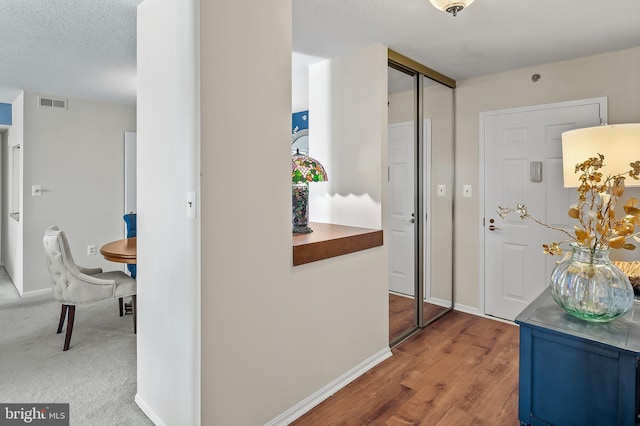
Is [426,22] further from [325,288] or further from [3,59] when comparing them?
[3,59]

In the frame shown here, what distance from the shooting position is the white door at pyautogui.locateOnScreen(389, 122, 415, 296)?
3.03m

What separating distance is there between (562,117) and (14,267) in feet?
20.0

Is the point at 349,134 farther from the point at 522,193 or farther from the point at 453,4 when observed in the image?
the point at 522,193

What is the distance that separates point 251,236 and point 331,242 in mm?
583

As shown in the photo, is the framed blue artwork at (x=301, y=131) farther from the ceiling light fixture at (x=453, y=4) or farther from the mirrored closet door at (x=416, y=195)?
the ceiling light fixture at (x=453, y=4)

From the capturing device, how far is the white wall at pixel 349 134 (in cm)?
267

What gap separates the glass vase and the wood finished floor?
0.84m

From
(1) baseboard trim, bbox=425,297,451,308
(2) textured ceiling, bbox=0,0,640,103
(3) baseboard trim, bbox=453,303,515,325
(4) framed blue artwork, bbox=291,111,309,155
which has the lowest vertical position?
(3) baseboard trim, bbox=453,303,515,325

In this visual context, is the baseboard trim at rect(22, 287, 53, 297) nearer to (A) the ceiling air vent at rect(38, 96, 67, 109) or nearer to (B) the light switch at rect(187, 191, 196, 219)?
(A) the ceiling air vent at rect(38, 96, 67, 109)

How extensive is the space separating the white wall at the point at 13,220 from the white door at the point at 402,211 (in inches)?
155

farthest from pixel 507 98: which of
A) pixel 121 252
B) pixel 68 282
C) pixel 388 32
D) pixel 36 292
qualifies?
pixel 36 292

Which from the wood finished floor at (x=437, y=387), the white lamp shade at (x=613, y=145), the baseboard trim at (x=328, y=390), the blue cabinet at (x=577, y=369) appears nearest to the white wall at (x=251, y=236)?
the baseboard trim at (x=328, y=390)

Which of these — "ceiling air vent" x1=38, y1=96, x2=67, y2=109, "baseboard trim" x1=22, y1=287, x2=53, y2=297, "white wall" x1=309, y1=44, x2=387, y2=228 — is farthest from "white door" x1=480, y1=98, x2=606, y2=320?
"baseboard trim" x1=22, y1=287, x2=53, y2=297

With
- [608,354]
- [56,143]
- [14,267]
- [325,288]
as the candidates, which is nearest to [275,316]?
[325,288]
